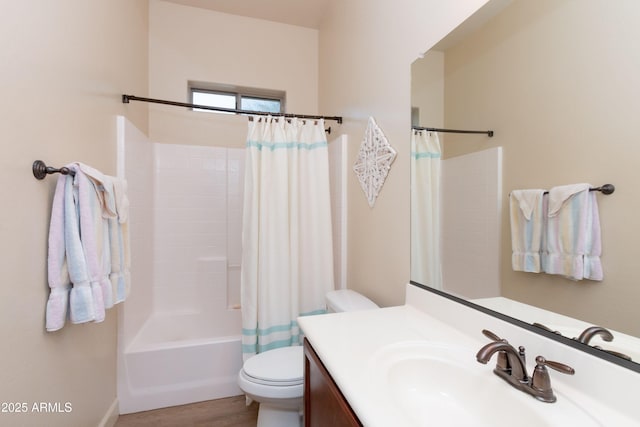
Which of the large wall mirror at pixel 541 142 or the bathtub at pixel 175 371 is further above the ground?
the large wall mirror at pixel 541 142

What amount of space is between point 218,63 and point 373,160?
185cm

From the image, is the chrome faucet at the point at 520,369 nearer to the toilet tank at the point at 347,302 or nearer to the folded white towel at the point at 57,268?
the toilet tank at the point at 347,302

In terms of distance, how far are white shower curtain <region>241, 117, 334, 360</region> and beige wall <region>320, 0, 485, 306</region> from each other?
0.22 meters

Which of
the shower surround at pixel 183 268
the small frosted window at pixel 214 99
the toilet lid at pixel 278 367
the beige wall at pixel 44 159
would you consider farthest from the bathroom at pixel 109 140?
the toilet lid at pixel 278 367

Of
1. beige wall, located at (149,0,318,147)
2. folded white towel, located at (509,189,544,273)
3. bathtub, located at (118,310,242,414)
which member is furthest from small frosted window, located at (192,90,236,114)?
folded white towel, located at (509,189,544,273)

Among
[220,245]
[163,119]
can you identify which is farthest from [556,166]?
[163,119]

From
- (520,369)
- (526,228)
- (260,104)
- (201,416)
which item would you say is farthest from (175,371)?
(260,104)

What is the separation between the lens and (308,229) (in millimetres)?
2025

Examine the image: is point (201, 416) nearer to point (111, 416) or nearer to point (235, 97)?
point (111, 416)

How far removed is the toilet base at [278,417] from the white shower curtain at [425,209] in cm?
95

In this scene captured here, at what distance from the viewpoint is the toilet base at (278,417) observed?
1.45 metres

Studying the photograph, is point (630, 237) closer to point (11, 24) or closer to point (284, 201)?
point (284, 201)

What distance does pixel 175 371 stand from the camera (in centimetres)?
185

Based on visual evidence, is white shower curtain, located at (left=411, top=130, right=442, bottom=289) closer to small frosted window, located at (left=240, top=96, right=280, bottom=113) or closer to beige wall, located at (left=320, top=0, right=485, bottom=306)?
beige wall, located at (left=320, top=0, right=485, bottom=306)
